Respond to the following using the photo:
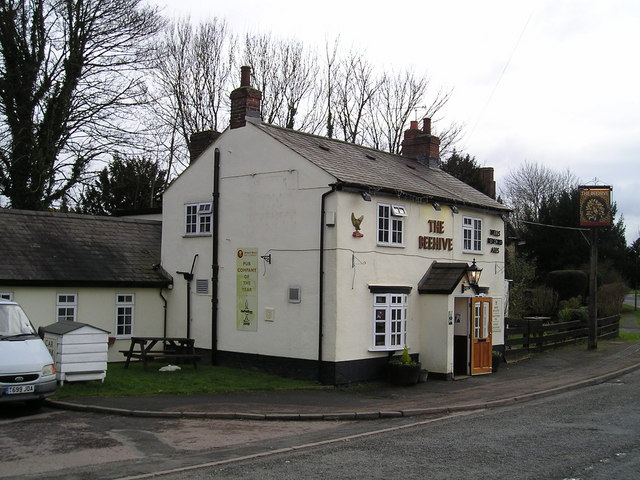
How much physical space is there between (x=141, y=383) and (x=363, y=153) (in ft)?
35.4

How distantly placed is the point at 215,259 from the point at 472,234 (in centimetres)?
865

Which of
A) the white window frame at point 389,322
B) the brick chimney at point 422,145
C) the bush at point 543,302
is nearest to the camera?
the white window frame at point 389,322

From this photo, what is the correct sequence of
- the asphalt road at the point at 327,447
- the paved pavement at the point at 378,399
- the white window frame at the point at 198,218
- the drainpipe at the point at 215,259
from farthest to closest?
1. the white window frame at the point at 198,218
2. the drainpipe at the point at 215,259
3. the paved pavement at the point at 378,399
4. the asphalt road at the point at 327,447

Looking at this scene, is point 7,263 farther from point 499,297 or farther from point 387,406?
point 499,297

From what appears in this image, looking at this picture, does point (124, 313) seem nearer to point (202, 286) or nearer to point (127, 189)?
point (202, 286)

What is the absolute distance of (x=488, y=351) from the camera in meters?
20.9

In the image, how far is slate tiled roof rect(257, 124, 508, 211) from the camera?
18.5 meters

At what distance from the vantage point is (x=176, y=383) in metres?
16.4

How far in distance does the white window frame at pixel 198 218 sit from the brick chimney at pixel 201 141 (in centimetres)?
222

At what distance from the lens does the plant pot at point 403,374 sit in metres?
18.0

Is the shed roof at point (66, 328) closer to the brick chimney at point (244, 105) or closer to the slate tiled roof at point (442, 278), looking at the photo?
the brick chimney at point (244, 105)

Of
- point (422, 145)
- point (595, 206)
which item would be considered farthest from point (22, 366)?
point (595, 206)

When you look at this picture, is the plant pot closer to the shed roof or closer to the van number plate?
the shed roof

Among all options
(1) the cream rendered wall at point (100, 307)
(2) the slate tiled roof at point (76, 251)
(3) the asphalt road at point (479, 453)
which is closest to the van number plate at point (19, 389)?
→ (3) the asphalt road at point (479, 453)
